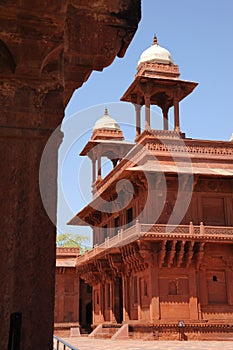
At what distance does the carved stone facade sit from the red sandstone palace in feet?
52.1

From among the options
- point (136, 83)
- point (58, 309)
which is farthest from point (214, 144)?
point (58, 309)

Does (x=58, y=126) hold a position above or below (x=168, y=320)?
above

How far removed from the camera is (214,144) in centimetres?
2209

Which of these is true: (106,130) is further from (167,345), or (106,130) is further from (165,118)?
(167,345)

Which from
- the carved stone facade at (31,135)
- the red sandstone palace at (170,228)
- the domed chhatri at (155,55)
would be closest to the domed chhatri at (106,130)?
the red sandstone palace at (170,228)

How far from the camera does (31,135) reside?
319cm

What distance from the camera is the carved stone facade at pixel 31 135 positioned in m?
2.95

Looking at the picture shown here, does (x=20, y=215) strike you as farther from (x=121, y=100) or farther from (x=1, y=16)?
(x=121, y=100)

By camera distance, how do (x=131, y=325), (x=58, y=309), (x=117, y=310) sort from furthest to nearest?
(x=58, y=309), (x=117, y=310), (x=131, y=325)

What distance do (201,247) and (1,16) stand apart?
1742 centimetres

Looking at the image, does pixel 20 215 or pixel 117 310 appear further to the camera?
pixel 117 310

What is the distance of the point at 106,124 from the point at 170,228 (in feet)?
42.1

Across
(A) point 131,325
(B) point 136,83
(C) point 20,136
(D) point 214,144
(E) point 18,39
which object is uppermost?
(B) point 136,83

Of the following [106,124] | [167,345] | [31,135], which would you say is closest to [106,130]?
[106,124]
